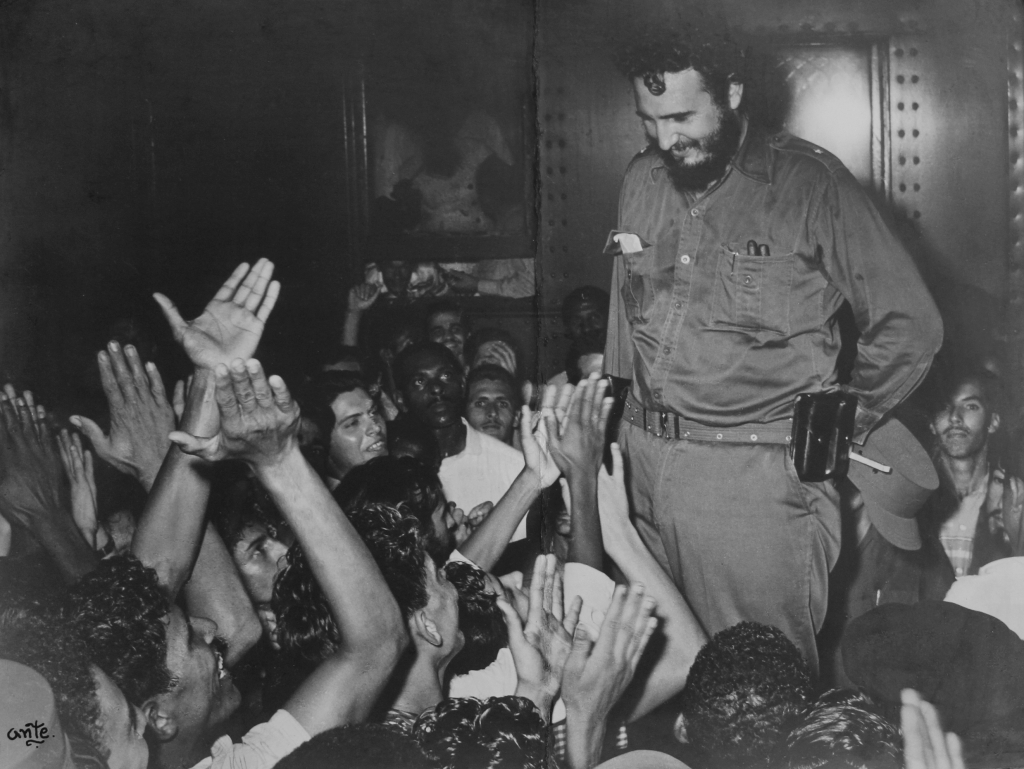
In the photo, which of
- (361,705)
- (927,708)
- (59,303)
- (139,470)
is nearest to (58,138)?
(59,303)

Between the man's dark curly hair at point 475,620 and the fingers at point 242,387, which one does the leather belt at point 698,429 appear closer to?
the man's dark curly hair at point 475,620

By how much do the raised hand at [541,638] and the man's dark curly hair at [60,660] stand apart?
55.2 inches

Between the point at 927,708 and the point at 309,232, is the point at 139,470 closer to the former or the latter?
the point at 309,232

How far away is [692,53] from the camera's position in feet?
11.3

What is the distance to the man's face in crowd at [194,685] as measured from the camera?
3363mm

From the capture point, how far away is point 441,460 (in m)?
3.62

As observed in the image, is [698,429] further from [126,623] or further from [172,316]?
[126,623]

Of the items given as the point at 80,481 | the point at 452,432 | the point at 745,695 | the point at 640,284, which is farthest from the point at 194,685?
the point at 640,284

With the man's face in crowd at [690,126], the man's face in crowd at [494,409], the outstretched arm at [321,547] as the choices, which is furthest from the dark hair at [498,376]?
the man's face in crowd at [690,126]

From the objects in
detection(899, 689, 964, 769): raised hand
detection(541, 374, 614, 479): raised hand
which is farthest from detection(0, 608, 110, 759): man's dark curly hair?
detection(899, 689, 964, 769): raised hand

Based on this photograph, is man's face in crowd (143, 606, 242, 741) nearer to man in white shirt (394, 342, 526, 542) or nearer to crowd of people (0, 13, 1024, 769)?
crowd of people (0, 13, 1024, 769)

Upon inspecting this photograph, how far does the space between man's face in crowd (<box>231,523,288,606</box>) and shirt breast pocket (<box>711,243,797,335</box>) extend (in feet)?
5.68

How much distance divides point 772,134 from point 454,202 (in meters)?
1.14

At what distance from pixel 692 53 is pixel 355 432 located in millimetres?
1783
